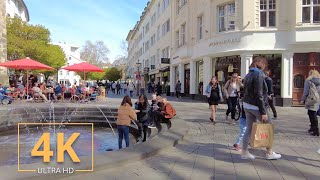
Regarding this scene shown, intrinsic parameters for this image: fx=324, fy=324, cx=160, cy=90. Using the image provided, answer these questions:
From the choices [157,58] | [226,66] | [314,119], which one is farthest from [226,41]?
[157,58]

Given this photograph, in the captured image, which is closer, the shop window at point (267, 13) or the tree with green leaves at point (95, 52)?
the shop window at point (267, 13)

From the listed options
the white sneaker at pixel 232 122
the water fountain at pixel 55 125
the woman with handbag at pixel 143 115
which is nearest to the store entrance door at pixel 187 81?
the water fountain at pixel 55 125

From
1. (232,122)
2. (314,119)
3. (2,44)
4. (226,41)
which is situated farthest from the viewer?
(2,44)

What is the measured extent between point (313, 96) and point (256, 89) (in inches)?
137

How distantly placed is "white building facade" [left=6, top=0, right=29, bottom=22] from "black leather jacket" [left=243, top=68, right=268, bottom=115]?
1950 inches

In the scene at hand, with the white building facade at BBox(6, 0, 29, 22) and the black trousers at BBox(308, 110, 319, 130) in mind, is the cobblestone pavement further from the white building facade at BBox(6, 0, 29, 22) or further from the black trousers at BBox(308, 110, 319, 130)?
the white building facade at BBox(6, 0, 29, 22)

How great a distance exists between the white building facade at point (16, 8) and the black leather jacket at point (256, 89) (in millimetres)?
49519

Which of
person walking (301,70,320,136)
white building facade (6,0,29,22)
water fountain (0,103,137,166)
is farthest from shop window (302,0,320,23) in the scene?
white building facade (6,0,29,22)

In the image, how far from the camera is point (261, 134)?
5723 mm

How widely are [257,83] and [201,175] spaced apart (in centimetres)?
187

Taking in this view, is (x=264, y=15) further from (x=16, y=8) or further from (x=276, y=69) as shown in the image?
(x=16, y=8)

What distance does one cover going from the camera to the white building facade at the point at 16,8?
2000 inches

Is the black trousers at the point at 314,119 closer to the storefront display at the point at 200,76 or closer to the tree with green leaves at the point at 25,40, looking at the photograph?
the storefront display at the point at 200,76

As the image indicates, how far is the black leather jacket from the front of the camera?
567 cm
